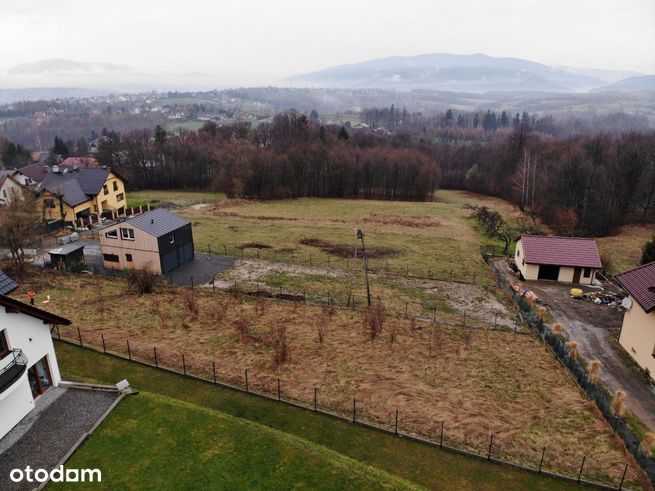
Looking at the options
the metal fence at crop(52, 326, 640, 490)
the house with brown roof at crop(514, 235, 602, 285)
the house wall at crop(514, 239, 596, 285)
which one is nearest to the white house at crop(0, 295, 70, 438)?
the metal fence at crop(52, 326, 640, 490)

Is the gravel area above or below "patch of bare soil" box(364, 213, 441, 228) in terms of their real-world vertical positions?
above

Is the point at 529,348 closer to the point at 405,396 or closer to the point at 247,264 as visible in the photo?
the point at 405,396

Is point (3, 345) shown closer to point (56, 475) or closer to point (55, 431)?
point (55, 431)

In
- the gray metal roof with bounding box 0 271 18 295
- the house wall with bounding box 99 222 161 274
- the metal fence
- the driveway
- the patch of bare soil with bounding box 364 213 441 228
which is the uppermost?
the gray metal roof with bounding box 0 271 18 295

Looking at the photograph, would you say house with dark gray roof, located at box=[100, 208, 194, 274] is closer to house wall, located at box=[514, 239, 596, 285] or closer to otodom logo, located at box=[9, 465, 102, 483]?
otodom logo, located at box=[9, 465, 102, 483]

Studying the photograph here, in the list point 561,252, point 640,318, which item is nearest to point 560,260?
point 561,252

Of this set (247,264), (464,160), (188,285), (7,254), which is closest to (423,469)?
(188,285)

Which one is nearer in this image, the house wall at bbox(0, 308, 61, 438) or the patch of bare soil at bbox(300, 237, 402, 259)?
the house wall at bbox(0, 308, 61, 438)
